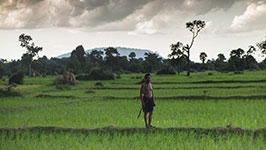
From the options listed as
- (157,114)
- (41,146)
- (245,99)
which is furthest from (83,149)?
(245,99)

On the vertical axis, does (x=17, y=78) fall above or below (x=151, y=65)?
below

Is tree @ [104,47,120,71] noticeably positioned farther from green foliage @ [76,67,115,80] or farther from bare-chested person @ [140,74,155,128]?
bare-chested person @ [140,74,155,128]

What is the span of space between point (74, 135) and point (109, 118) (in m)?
2.50

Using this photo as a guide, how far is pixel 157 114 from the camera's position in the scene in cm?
1031

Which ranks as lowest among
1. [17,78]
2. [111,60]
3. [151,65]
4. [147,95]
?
[17,78]

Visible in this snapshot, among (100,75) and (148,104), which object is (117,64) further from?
(148,104)

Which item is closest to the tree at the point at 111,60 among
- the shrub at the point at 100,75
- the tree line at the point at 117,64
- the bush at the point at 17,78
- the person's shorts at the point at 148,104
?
the tree line at the point at 117,64

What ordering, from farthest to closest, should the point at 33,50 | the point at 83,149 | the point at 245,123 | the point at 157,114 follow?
1. the point at 33,50
2. the point at 157,114
3. the point at 245,123
4. the point at 83,149

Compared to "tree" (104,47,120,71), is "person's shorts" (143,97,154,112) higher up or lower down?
lower down

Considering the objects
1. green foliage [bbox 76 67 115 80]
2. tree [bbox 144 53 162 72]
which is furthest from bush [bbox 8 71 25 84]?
tree [bbox 144 53 162 72]

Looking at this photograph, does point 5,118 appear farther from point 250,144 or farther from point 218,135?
point 250,144

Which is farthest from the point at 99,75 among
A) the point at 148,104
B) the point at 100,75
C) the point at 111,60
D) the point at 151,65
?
the point at 148,104

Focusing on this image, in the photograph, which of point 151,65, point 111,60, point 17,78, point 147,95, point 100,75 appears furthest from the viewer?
point 111,60

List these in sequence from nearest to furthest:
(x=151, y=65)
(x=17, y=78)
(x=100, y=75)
A: (x=17, y=78), (x=100, y=75), (x=151, y=65)
